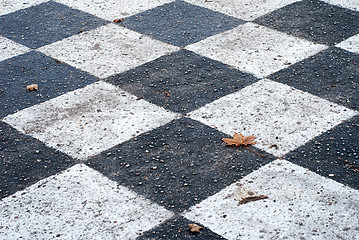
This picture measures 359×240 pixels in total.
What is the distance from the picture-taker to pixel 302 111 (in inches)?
125

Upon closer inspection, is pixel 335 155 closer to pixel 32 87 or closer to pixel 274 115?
pixel 274 115

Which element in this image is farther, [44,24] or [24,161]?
[44,24]

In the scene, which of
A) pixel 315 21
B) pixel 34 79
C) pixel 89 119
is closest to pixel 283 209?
pixel 89 119

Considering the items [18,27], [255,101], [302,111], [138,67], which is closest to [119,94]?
[138,67]

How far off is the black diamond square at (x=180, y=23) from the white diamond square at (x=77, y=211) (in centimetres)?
187

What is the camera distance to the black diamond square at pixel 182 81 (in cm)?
334

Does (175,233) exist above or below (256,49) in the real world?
below

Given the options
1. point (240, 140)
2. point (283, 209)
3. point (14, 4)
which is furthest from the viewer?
point (14, 4)

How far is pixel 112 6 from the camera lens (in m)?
4.88

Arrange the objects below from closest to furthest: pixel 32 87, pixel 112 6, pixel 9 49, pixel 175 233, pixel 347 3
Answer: pixel 175 233 < pixel 32 87 < pixel 9 49 < pixel 347 3 < pixel 112 6

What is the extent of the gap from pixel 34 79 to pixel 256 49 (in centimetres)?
Result: 176

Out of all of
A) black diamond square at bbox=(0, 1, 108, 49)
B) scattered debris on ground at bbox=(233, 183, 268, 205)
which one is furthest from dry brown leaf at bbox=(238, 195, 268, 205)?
black diamond square at bbox=(0, 1, 108, 49)

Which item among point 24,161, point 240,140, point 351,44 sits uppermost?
point 351,44

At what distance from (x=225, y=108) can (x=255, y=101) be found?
0.22 metres
